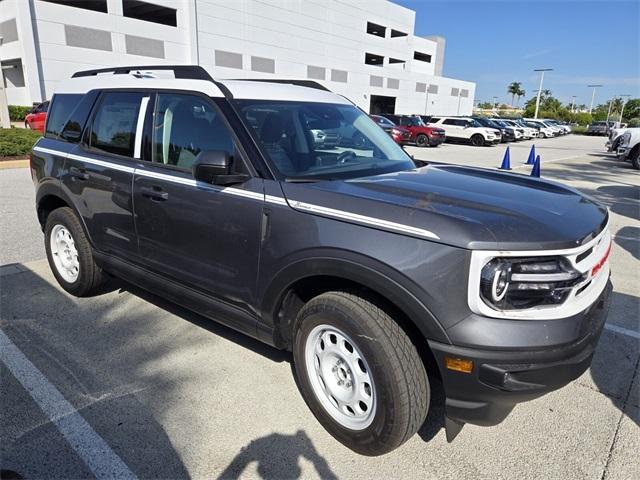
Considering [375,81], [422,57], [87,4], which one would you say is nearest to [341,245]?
[87,4]

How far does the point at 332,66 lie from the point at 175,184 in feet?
166

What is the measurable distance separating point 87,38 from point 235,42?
1270 cm

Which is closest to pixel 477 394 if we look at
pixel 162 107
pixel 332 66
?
pixel 162 107

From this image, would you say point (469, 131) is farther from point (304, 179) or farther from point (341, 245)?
point (341, 245)

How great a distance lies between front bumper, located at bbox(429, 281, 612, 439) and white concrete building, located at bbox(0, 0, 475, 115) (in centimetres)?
2543

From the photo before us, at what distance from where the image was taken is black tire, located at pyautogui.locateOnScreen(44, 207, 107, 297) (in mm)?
4043

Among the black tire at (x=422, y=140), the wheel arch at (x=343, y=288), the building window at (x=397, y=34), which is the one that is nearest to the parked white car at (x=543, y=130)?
the black tire at (x=422, y=140)

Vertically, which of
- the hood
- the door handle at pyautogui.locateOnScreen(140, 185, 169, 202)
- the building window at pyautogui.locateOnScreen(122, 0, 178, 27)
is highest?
the building window at pyautogui.locateOnScreen(122, 0, 178, 27)

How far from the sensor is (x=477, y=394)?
2.09 metres

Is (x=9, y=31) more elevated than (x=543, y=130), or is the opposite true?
(x=9, y=31)

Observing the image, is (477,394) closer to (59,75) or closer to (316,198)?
(316,198)

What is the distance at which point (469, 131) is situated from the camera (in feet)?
91.4

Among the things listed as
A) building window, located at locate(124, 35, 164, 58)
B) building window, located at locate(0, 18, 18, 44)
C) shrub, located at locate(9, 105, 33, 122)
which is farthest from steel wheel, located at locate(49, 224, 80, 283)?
building window, located at locate(124, 35, 164, 58)

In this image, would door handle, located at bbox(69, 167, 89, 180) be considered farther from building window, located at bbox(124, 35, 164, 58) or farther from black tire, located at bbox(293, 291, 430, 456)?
building window, located at bbox(124, 35, 164, 58)
